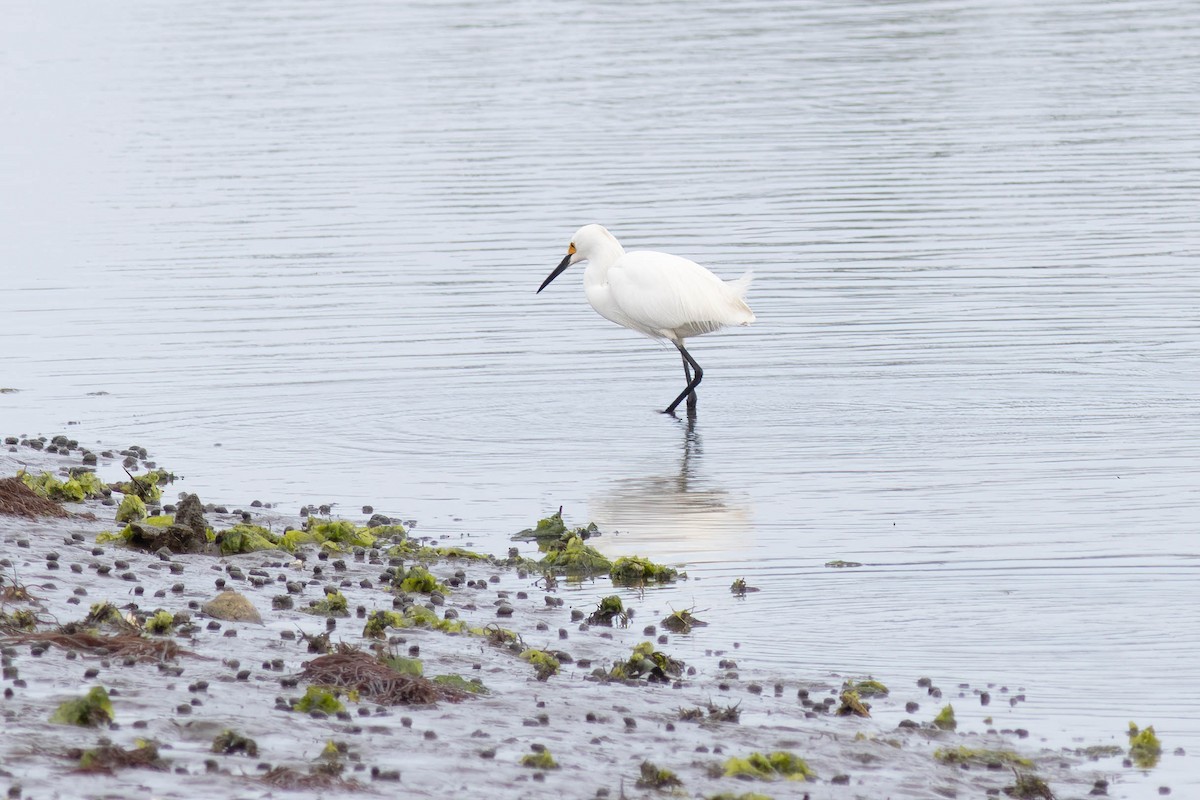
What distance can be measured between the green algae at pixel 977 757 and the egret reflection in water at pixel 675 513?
385 centimetres

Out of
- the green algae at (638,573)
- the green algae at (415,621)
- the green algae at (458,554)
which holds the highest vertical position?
the green algae at (458,554)

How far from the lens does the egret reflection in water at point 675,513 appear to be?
1112cm

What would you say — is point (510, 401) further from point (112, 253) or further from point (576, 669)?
point (112, 253)

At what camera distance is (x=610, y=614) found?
926 centimetres

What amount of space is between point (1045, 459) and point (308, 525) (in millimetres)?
5512

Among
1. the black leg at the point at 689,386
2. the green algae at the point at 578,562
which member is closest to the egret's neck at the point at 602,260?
the black leg at the point at 689,386

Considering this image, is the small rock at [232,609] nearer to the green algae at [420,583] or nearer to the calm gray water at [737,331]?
the green algae at [420,583]

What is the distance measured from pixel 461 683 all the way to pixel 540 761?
1.07m

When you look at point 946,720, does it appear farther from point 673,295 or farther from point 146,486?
point 673,295

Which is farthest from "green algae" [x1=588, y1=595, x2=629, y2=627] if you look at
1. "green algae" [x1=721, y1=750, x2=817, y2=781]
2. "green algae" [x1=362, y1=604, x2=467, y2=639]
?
"green algae" [x1=721, y1=750, x2=817, y2=781]

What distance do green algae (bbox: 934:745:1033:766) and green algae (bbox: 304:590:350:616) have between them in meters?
3.30

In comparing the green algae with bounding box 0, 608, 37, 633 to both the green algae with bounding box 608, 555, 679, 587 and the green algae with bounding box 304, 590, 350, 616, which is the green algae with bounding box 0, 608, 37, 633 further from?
the green algae with bounding box 608, 555, 679, 587

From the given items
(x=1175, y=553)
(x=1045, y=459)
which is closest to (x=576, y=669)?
(x=1175, y=553)

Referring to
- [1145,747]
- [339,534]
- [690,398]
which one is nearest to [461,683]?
[1145,747]
